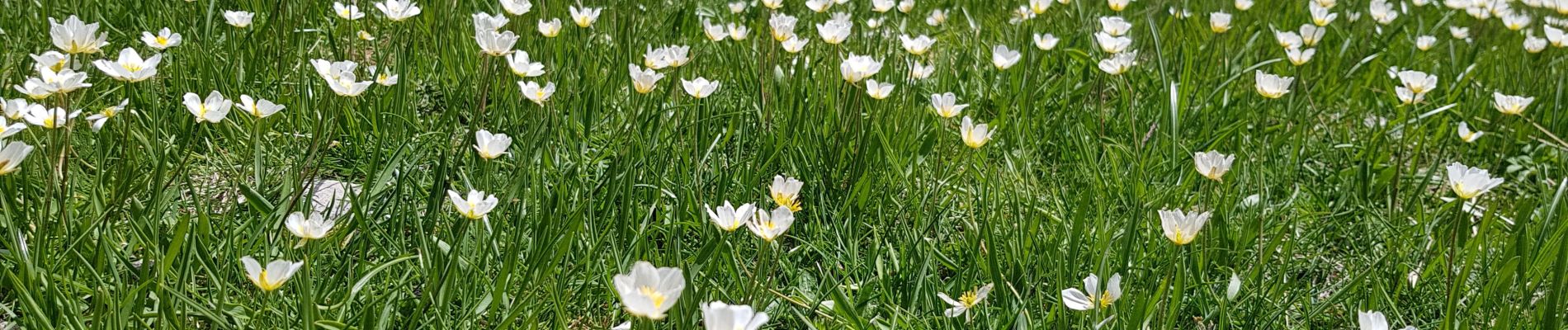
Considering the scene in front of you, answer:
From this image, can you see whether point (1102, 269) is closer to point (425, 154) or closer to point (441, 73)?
point (425, 154)

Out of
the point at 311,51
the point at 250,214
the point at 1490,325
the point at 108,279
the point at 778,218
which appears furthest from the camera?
the point at 311,51

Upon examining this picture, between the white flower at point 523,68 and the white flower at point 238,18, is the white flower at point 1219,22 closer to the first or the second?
the white flower at point 523,68

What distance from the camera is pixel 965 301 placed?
5.52 feet

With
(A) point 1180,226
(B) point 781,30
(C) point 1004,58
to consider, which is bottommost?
(C) point 1004,58

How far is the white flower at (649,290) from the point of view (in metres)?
1.13

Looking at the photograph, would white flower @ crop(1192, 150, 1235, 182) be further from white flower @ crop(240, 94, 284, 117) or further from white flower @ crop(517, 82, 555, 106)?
white flower @ crop(240, 94, 284, 117)

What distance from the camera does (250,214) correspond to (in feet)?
5.83

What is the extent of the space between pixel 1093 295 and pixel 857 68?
2.86ft

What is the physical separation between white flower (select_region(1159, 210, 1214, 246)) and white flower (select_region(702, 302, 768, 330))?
0.68m

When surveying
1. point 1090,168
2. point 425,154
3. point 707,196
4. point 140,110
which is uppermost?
point 140,110

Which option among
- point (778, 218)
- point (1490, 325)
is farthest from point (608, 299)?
point (1490, 325)

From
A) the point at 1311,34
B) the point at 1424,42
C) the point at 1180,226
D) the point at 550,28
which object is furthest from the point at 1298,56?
the point at 550,28

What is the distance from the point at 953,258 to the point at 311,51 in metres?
1.46

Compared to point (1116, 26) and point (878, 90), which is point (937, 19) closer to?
point (1116, 26)
